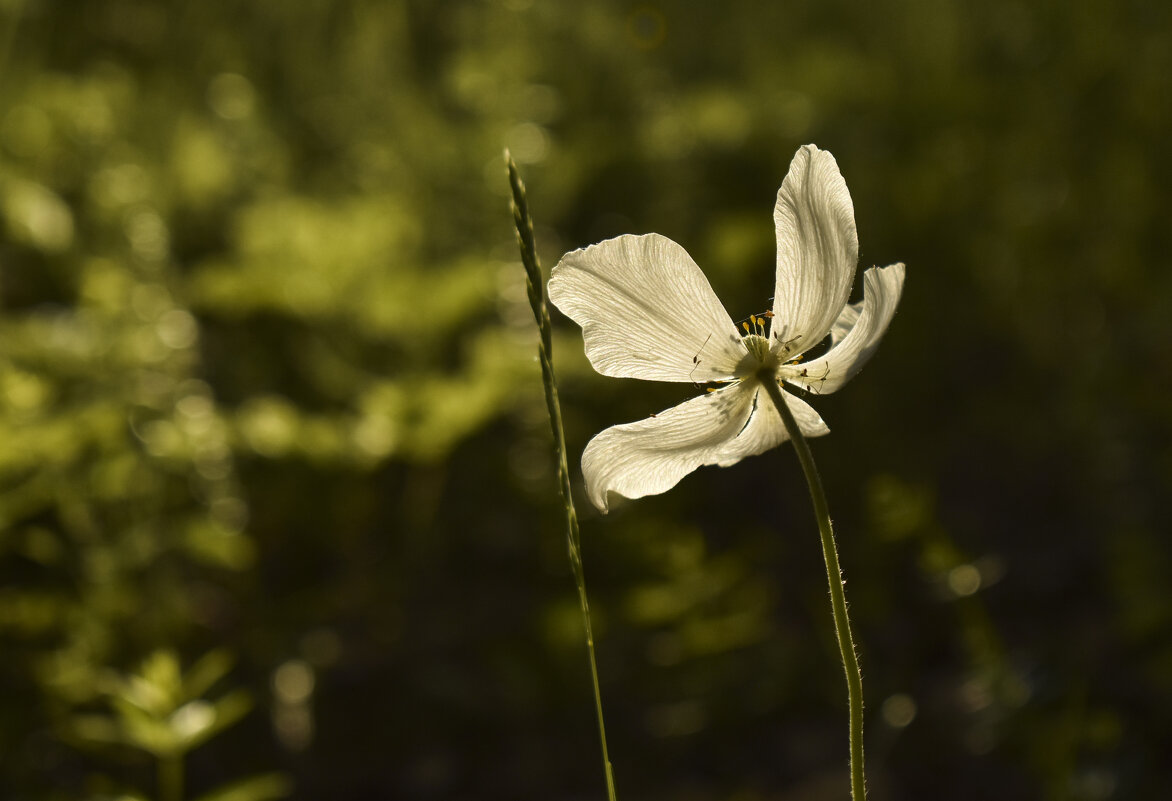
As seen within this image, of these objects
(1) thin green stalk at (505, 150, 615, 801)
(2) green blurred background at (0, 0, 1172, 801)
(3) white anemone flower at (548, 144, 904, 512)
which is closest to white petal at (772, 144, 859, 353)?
(3) white anemone flower at (548, 144, 904, 512)

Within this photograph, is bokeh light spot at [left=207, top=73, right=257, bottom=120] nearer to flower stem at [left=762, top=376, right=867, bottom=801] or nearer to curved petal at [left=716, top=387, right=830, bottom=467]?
curved petal at [left=716, top=387, right=830, bottom=467]

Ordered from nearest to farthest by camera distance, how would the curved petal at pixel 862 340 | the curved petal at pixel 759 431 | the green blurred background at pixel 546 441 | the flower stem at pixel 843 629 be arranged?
the flower stem at pixel 843 629 < the curved petal at pixel 862 340 < the curved petal at pixel 759 431 < the green blurred background at pixel 546 441

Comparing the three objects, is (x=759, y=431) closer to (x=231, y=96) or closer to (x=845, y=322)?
(x=845, y=322)

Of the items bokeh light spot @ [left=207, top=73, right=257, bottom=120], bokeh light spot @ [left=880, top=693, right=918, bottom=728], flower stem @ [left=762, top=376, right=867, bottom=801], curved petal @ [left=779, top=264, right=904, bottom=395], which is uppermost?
bokeh light spot @ [left=207, top=73, right=257, bottom=120]

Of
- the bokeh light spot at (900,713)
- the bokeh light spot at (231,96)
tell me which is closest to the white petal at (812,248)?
the bokeh light spot at (900,713)

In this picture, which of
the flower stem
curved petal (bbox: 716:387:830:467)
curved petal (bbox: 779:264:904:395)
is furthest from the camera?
curved petal (bbox: 716:387:830:467)

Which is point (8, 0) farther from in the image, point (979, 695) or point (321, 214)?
point (979, 695)

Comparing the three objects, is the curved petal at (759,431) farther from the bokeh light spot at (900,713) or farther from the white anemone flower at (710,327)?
the bokeh light spot at (900,713)
